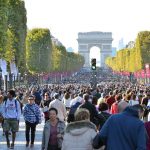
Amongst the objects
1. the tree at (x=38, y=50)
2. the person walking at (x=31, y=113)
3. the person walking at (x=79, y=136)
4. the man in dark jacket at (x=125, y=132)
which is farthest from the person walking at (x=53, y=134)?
the tree at (x=38, y=50)

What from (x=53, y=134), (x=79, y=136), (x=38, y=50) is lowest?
(x=53, y=134)

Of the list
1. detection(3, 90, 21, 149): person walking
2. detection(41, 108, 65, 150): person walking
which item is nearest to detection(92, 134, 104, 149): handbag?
detection(41, 108, 65, 150): person walking

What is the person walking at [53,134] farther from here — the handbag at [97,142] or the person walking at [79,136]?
the handbag at [97,142]

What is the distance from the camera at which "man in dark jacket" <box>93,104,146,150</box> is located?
379 inches

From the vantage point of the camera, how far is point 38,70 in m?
101

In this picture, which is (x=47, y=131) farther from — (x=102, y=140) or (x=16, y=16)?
(x=16, y=16)

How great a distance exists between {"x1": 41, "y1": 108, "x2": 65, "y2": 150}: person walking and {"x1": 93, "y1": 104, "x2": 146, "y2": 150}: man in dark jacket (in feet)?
7.44

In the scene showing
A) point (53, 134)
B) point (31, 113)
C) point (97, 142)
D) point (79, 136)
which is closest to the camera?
point (97, 142)

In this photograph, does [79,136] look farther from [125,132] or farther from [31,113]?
[31,113]

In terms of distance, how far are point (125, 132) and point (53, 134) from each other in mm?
2689

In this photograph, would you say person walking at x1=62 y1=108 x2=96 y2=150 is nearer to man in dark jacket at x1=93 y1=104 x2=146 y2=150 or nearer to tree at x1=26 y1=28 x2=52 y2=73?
man in dark jacket at x1=93 y1=104 x2=146 y2=150

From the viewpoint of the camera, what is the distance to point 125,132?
9688 millimetres

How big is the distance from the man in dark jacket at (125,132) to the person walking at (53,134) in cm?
227

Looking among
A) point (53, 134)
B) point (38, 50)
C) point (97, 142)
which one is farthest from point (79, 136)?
point (38, 50)
